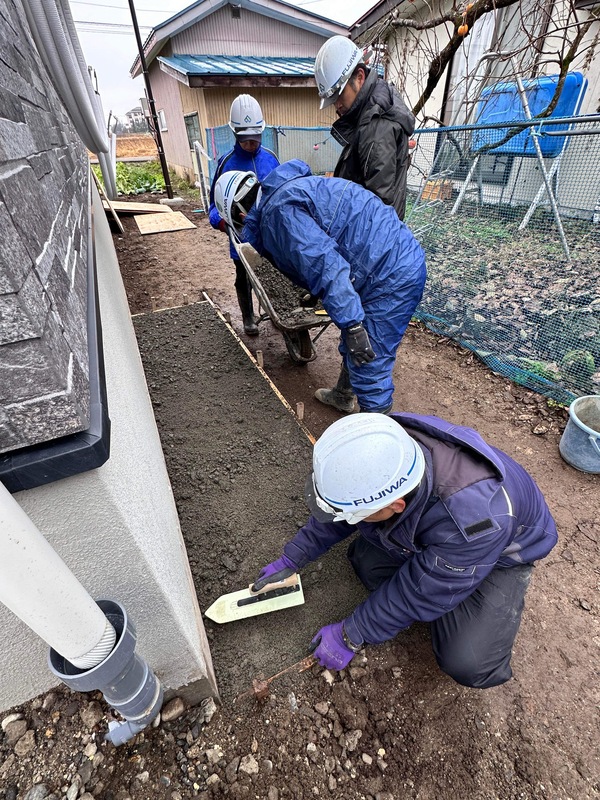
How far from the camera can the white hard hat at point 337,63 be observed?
8.59ft

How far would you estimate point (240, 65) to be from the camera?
39.2ft

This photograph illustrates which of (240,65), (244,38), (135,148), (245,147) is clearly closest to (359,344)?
(245,147)

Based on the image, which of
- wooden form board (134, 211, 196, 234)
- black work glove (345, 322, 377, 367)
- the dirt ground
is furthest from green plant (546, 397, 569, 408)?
wooden form board (134, 211, 196, 234)

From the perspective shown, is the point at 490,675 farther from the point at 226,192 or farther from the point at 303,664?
the point at 226,192

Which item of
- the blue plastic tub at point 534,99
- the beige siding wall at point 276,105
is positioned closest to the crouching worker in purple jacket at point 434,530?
the blue plastic tub at point 534,99

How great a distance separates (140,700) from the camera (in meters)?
1.29

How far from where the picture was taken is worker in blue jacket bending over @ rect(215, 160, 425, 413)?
2.26m

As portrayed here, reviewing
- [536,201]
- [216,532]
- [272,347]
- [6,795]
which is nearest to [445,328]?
[536,201]

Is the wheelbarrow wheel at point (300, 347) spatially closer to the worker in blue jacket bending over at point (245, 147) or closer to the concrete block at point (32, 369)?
the worker in blue jacket bending over at point (245, 147)

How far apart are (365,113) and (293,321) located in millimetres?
1613

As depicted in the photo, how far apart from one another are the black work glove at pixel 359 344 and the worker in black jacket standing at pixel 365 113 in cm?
134

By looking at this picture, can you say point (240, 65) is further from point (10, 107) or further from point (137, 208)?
point (10, 107)

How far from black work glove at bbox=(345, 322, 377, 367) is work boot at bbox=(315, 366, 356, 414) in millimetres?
713

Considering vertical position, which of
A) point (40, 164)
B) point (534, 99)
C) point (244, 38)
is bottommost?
point (40, 164)
